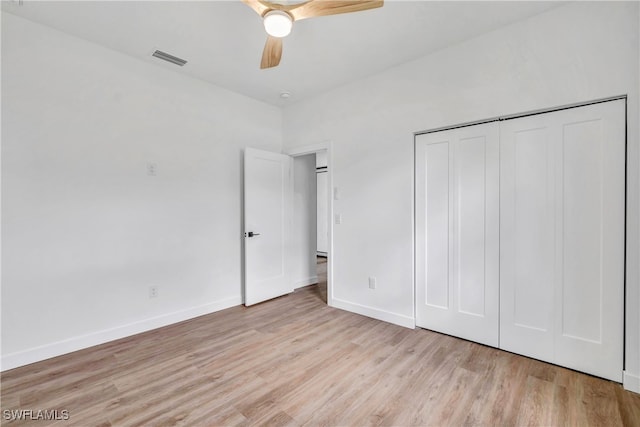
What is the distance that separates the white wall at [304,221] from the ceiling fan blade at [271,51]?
2176mm

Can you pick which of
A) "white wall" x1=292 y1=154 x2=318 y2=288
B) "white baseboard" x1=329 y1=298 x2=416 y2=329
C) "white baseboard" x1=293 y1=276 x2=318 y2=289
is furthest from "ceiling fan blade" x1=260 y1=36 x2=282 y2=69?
"white baseboard" x1=293 y1=276 x2=318 y2=289

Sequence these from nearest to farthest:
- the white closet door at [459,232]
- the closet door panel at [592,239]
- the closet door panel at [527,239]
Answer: the closet door panel at [592,239] → the closet door panel at [527,239] → the white closet door at [459,232]

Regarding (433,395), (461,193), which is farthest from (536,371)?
(461,193)

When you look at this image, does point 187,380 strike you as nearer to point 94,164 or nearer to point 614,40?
point 94,164

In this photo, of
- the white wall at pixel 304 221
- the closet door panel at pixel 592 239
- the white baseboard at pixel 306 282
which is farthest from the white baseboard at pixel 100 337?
the closet door panel at pixel 592 239

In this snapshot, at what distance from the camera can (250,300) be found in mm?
3707

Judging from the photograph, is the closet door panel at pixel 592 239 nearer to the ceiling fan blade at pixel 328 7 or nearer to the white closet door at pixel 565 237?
the white closet door at pixel 565 237

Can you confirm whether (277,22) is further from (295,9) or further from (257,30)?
(257,30)

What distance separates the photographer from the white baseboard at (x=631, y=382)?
1.92 meters

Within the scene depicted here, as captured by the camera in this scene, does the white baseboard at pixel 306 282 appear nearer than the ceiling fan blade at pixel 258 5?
No

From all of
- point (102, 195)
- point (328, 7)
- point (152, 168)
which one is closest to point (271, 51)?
point (328, 7)

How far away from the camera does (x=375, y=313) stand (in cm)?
329

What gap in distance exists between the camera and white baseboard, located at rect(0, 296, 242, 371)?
229 centimetres

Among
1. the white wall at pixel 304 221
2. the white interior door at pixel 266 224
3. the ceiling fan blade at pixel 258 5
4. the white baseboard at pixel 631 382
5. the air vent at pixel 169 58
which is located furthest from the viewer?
the white wall at pixel 304 221
